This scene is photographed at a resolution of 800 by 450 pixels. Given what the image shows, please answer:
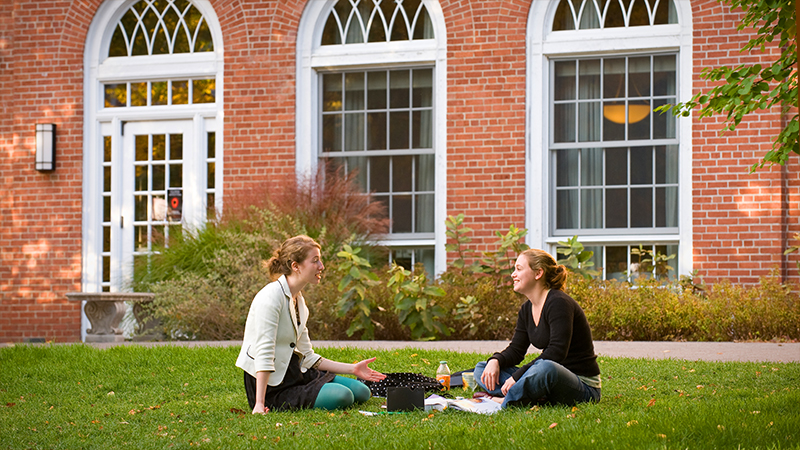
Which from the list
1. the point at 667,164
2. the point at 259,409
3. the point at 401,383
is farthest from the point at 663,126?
the point at 259,409

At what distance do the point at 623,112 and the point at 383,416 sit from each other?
6666 millimetres

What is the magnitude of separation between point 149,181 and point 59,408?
645cm

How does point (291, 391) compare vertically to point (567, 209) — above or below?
below

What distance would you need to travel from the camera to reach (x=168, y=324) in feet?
29.6

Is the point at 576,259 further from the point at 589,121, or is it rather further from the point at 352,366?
the point at 352,366

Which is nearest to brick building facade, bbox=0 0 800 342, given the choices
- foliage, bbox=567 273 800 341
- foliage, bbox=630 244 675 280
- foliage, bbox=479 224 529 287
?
foliage, bbox=630 244 675 280

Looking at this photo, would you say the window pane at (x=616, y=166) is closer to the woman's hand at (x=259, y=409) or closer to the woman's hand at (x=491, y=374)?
the woman's hand at (x=491, y=374)

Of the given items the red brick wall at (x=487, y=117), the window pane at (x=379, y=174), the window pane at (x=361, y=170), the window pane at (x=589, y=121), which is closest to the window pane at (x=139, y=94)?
the window pane at (x=361, y=170)

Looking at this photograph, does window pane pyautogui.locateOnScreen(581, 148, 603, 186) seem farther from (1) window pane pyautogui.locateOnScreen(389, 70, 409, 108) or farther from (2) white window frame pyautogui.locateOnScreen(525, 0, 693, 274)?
(1) window pane pyautogui.locateOnScreen(389, 70, 409, 108)

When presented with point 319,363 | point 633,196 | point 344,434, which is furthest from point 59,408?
point 633,196

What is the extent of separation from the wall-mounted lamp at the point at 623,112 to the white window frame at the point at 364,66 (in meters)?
1.96

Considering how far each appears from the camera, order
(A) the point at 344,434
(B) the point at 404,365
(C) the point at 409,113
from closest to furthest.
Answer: (A) the point at 344,434
(B) the point at 404,365
(C) the point at 409,113

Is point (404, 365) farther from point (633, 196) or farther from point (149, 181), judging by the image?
point (149, 181)

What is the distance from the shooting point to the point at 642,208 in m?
10.0
